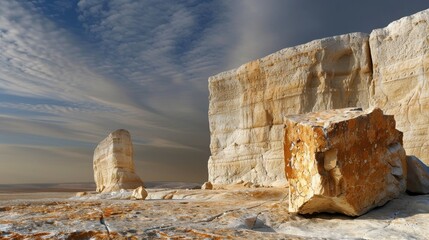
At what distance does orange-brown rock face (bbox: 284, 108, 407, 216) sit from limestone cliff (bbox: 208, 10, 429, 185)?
8.01 m

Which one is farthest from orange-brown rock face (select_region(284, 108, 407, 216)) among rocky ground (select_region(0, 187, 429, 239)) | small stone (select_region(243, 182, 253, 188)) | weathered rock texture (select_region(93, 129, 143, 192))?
weathered rock texture (select_region(93, 129, 143, 192))

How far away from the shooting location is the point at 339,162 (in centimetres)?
548

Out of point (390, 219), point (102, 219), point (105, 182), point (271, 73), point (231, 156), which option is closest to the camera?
point (102, 219)

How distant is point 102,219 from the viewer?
15.5 ft

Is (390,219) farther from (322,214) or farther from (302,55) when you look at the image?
(302,55)

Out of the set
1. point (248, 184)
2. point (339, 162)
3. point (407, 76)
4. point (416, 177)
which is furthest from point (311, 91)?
point (339, 162)

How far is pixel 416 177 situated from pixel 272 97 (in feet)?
Result: 40.2

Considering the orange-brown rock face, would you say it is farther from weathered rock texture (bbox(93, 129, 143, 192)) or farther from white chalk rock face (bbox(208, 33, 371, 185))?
weathered rock texture (bbox(93, 129, 143, 192))

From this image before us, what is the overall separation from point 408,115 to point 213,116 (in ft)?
35.1

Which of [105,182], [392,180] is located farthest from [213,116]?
[392,180]

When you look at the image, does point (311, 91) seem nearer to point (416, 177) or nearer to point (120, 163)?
point (416, 177)

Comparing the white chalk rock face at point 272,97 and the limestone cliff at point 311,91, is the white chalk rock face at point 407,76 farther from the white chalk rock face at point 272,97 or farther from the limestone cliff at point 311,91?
the white chalk rock face at point 272,97

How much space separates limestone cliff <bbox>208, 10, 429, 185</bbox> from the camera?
44.4 feet

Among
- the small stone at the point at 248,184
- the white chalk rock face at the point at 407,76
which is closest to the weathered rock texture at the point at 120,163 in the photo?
the small stone at the point at 248,184
